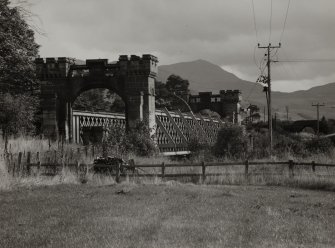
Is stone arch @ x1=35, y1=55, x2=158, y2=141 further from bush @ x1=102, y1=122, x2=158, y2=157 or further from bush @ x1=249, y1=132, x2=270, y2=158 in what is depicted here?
bush @ x1=249, y1=132, x2=270, y2=158

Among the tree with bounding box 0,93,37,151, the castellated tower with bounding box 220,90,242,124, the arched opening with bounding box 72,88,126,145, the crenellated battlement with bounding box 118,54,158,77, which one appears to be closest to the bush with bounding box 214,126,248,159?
the crenellated battlement with bounding box 118,54,158,77

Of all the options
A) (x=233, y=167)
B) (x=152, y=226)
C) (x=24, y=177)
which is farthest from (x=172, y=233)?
(x=233, y=167)

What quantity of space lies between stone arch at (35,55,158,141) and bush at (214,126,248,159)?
474 centimetres

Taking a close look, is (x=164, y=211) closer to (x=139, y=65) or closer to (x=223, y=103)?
(x=139, y=65)

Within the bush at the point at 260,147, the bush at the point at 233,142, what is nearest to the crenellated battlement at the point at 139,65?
the bush at the point at 233,142

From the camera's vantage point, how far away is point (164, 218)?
1170cm

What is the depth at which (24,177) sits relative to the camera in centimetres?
2009

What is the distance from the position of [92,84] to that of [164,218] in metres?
25.7

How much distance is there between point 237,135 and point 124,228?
81.3ft

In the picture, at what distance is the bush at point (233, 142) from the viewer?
34344mm

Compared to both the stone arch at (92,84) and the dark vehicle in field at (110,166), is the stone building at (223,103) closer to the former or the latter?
the stone arch at (92,84)

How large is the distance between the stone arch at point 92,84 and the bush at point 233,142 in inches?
187

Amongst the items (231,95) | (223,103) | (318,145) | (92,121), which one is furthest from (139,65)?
(223,103)

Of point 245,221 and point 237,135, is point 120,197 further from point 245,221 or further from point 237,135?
point 237,135
